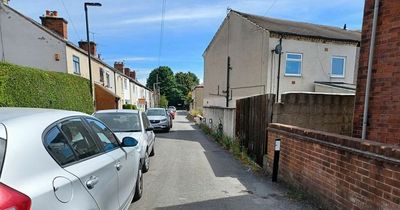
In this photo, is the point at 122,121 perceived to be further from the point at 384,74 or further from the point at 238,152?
the point at 384,74

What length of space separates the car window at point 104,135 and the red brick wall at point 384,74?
4.38 meters

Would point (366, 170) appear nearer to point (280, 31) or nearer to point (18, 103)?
point (18, 103)

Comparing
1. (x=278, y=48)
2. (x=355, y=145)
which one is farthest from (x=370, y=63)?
(x=278, y=48)

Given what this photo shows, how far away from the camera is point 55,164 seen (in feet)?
7.07

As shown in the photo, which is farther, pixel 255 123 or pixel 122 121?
pixel 255 123

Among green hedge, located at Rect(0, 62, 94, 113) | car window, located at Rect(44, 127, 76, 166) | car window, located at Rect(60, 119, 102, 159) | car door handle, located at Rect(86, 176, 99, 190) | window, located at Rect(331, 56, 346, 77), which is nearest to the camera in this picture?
car window, located at Rect(44, 127, 76, 166)

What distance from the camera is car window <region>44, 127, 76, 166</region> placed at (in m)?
2.21

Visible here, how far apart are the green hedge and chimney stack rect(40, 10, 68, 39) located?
436 cm

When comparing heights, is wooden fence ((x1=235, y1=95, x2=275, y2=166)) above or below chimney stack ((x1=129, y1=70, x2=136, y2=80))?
below

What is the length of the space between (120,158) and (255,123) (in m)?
5.61

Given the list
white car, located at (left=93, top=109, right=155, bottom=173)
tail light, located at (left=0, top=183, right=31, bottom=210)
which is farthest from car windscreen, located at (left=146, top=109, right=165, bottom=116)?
tail light, located at (left=0, top=183, right=31, bottom=210)

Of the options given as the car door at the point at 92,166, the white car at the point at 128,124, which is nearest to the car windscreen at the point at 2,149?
the car door at the point at 92,166

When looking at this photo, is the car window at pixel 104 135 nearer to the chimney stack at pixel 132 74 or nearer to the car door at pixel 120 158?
the car door at pixel 120 158

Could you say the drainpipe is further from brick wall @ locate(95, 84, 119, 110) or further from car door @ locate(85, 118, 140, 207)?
brick wall @ locate(95, 84, 119, 110)
